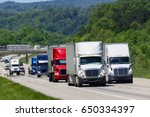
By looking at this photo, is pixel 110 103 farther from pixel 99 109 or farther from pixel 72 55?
pixel 72 55

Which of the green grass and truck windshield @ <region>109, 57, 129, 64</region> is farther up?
truck windshield @ <region>109, 57, 129, 64</region>

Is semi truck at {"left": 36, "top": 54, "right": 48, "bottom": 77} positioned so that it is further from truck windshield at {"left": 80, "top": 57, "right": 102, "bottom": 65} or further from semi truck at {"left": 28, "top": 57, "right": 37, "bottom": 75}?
truck windshield at {"left": 80, "top": 57, "right": 102, "bottom": 65}

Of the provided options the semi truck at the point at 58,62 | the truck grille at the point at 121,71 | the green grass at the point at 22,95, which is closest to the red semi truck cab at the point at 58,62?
the semi truck at the point at 58,62

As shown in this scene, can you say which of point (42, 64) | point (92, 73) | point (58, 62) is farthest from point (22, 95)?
point (42, 64)

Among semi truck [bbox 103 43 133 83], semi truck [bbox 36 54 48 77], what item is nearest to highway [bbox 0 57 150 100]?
semi truck [bbox 103 43 133 83]

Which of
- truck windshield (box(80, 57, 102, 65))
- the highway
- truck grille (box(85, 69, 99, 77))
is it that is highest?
truck windshield (box(80, 57, 102, 65))

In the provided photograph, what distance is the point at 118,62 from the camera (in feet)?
160

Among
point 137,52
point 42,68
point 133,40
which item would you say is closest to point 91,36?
point 133,40

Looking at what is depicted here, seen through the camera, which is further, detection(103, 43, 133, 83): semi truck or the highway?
detection(103, 43, 133, 83): semi truck

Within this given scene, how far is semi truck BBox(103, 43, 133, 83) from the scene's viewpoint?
48.1m

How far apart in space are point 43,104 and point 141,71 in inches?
2305

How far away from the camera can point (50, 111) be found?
40.0ft

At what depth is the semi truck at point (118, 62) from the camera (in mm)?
48094

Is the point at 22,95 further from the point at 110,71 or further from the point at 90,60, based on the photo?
the point at 110,71
